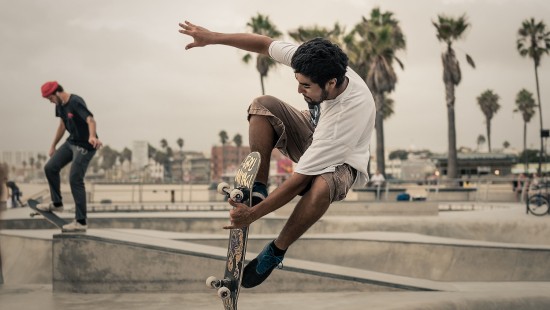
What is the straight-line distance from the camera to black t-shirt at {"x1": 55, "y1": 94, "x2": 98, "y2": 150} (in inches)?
313

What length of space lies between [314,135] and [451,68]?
43.0 metres

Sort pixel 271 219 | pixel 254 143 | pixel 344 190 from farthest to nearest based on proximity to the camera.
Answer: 1. pixel 271 219
2. pixel 254 143
3. pixel 344 190

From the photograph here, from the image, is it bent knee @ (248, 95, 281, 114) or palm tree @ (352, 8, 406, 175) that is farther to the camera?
palm tree @ (352, 8, 406, 175)

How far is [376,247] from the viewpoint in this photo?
36.1 feet

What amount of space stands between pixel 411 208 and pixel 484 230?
4764 mm

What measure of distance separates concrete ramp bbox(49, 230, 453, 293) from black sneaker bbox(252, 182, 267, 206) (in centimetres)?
385

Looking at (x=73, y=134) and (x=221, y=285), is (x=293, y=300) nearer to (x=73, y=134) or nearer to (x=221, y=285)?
(x=221, y=285)

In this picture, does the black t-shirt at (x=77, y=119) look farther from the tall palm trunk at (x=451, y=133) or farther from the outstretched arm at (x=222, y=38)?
the tall palm trunk at (x=451, y=133)

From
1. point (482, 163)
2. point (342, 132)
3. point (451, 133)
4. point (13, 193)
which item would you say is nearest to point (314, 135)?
point (342, 132)

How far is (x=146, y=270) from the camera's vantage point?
26.9 feet

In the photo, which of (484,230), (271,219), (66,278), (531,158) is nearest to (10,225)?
(271,219)

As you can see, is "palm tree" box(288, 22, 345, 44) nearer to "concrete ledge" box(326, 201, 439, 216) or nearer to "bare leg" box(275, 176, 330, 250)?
"concrete ledge" box(326, 201, 439, 216)

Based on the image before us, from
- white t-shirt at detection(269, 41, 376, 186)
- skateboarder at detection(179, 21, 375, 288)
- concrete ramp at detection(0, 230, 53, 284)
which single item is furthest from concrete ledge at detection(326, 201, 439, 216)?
white t-shirt at detection(269, 41, 376, 186)

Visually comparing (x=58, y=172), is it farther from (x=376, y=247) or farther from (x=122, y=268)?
(x=376, y=247)
